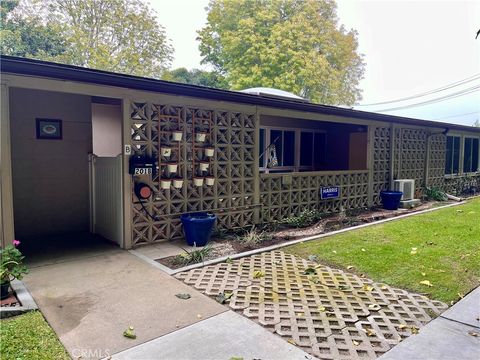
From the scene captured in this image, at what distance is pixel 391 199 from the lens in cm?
982

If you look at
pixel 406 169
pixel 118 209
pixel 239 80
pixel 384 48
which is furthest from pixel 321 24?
pixel 118 209

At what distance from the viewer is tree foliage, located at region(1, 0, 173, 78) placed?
18.5 metres

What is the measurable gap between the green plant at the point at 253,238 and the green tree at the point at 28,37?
58.8 feet

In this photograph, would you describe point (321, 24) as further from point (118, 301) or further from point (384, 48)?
point (118, 301)

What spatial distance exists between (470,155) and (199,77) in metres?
21.7

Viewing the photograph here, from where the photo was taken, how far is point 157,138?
5.92m

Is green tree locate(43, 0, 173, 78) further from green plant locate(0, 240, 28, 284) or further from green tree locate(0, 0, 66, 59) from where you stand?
green plant locate(0, 240, 28, 284)

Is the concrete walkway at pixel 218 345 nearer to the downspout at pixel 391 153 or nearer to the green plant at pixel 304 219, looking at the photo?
→ the green plant at pixel 304 219

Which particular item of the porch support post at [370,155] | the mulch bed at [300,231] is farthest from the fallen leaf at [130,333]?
the porch support post at [370,155]

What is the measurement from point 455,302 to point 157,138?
4.77m

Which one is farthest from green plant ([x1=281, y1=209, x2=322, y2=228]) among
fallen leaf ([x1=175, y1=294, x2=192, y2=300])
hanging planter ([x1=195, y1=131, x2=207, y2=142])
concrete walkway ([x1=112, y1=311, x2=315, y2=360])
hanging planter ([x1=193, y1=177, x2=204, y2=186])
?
concrete walkway ([x1=112, y1=311, x2=315, y2=360])

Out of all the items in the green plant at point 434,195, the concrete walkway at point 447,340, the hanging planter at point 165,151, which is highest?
the hanging planter at point 165,151

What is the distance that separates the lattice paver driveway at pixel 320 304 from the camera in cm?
297

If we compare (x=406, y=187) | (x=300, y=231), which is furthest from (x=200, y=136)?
(x=406, y=187)
